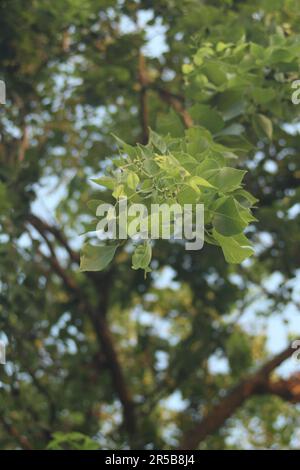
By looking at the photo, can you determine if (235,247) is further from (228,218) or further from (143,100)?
(143,100)

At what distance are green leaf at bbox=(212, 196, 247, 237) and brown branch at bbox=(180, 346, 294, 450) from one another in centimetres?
286

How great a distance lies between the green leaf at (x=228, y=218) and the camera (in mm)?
1953

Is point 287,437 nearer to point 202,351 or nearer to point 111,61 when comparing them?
point 202,351

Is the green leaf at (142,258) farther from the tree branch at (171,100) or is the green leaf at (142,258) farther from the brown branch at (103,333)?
the brown branch at (103,333)

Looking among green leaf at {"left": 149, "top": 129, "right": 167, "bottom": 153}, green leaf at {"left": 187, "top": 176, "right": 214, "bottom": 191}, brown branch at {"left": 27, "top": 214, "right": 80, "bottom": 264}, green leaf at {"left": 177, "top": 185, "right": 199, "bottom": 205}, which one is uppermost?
brown branch at {"left": 27, "top": 214, "right": 80, "bottom": 264}

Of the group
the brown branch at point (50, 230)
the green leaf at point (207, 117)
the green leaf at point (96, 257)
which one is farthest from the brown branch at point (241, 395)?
the green leaf at point (96, 257)

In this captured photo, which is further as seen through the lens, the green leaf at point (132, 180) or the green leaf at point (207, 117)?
the green leaf at point (207, 117)

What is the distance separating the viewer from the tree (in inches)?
107

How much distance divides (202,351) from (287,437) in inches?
38.5

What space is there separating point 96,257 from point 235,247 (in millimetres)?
347

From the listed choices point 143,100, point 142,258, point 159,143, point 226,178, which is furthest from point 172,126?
point 143,100

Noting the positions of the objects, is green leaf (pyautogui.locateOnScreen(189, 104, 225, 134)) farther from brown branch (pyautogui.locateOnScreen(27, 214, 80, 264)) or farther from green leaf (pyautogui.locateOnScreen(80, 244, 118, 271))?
brown branch (pyautogui.locateOnScreen(27, 214, 80, 264))

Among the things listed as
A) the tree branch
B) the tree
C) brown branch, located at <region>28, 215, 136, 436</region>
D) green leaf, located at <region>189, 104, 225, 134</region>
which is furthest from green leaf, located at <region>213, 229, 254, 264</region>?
brown branch, located at <region>28, 215, 136, 436</region>

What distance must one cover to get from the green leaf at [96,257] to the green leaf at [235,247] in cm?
26
